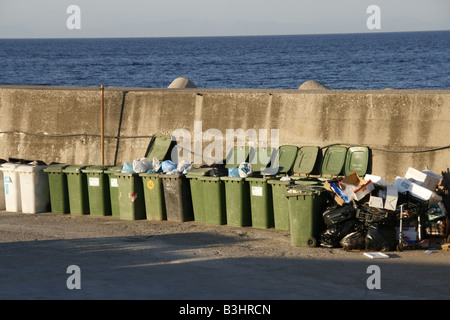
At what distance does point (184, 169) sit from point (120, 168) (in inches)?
51.8

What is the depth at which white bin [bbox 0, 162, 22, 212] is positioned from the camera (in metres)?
13.1

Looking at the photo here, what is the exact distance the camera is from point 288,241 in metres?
10.5

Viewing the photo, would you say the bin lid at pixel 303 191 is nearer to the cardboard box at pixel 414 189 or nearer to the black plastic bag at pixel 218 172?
the cardboard box at pixel 414 189

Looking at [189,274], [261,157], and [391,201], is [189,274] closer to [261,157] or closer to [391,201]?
[391,201]

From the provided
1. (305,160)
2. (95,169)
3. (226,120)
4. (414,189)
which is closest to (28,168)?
(95,169)

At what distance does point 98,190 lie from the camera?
12.7 m

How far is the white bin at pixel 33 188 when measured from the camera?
42.5 ft

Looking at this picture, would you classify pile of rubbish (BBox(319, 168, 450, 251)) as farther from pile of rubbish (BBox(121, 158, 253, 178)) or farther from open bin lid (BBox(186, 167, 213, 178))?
open bin lid (BBox(186, 167, 213, 178))

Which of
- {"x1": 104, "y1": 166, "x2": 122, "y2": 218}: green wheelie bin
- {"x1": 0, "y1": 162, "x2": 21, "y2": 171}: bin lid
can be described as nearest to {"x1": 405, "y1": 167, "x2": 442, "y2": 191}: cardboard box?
{"x1": 104, "y1": 166, "x2": 122, "y2": 218}: green wheelie bin

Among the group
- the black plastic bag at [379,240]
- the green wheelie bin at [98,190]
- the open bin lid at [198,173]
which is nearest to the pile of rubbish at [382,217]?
the black plastic bag at [379,240]

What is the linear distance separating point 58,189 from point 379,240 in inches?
247

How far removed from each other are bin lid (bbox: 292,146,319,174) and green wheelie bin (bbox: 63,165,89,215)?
394 centimetres

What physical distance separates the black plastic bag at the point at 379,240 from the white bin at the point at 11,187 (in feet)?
22.6
